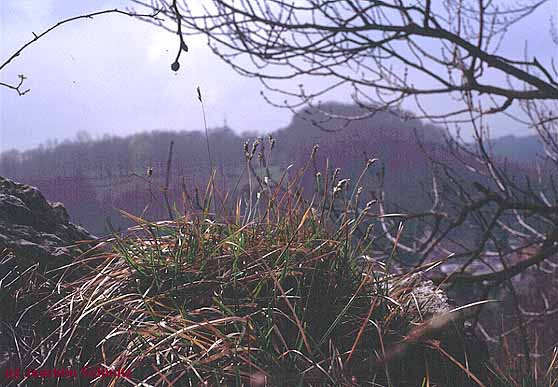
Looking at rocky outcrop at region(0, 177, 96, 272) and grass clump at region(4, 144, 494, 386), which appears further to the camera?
rocky outcrop at region(0, 177, 96, 272)

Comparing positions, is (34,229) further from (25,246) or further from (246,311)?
(246,311)

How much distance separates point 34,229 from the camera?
1.79m

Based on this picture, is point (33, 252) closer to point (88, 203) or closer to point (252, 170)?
point (88, 203)

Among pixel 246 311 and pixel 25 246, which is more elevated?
pixel 25 246

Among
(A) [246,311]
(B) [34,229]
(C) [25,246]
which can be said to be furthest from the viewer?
(B) [34,229]

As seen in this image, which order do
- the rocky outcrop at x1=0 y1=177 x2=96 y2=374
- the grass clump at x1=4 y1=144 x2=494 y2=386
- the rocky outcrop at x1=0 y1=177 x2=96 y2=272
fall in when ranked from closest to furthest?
the grass clump at x1=4 y1=144 x2=494 y2=386 → the rocky outcrop at x1=0 y1=177 x2=96 y2=374 → the rocky outcrop at x1=0 y1=177 x2=96 y2=272

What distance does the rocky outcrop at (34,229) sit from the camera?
1.67 m

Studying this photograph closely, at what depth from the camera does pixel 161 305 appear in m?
1.46

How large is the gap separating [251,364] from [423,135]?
3354 millimetres

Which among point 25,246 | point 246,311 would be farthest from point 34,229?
point 246,311

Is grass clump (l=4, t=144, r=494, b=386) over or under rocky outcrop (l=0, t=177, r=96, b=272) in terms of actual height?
under

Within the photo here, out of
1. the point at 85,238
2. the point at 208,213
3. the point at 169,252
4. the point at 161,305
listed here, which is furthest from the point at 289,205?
the point at 85,238

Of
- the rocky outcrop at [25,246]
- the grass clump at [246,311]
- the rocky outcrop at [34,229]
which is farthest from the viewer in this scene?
the rocky outcrop at [34,229]

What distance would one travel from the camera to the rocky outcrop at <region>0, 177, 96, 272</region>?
1.67 meters
